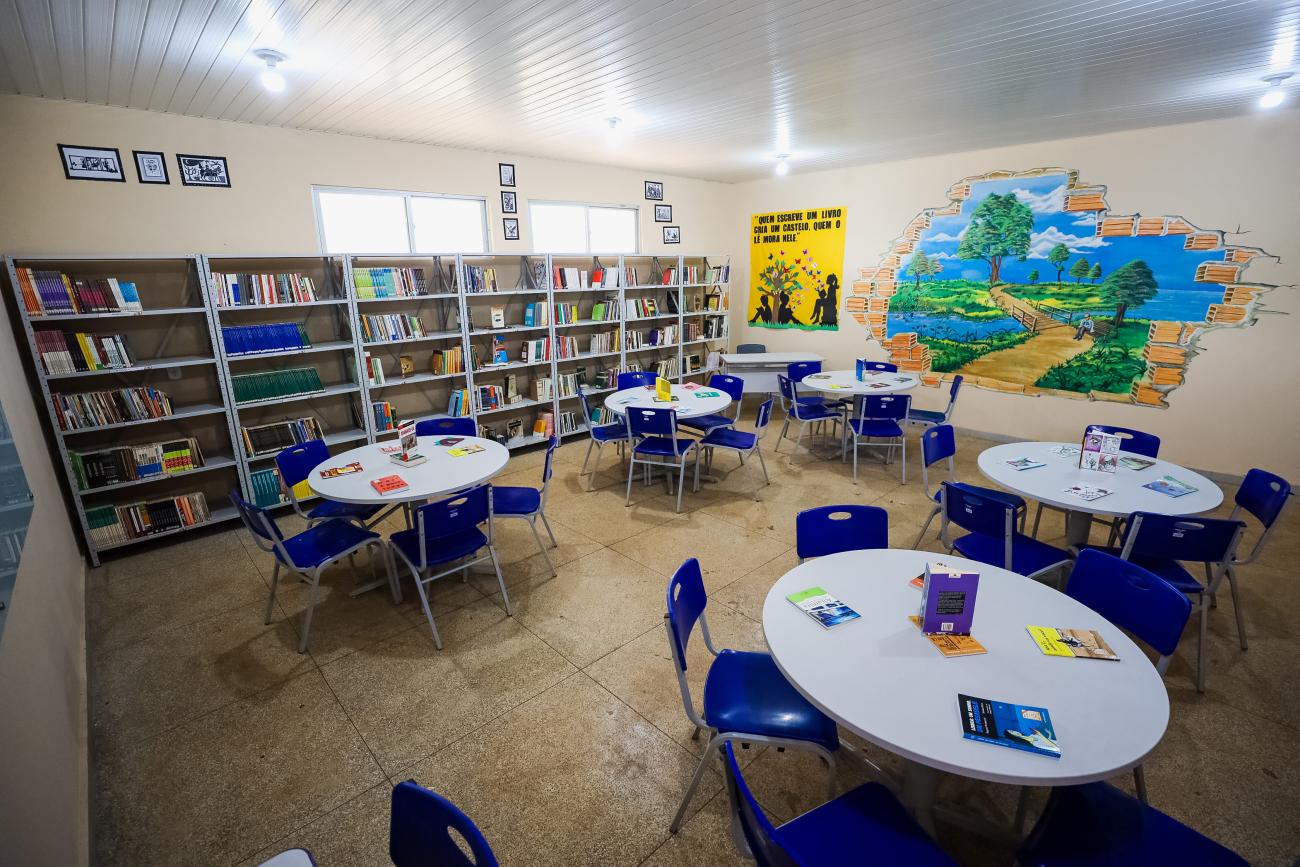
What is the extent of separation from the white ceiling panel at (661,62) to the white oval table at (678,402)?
92.6 inches

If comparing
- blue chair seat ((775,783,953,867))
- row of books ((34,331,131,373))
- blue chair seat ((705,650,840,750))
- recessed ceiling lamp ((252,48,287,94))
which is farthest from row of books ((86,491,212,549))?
blue chair seat ((775,783,953,867))

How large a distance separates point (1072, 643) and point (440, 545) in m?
2.90

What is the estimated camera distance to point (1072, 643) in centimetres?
178

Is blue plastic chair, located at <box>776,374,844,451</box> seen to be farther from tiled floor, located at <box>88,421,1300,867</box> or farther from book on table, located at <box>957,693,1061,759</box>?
book on table, located at <box>957,693,1061,759</box>

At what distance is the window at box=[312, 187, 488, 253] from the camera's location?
5.20 metres

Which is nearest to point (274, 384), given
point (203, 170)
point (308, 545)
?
point (203, 170)

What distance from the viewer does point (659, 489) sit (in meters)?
5.35

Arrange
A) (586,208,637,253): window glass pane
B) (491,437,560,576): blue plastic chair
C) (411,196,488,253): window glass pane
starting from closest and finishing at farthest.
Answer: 1. (491,437,560,576): blue plastic chair
2. (411,196,488,253): window glass pane
3. (586,208,637,253): window glass pane

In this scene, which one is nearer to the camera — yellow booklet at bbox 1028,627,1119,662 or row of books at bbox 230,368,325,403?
yellow booklet at bbox 1028,627,1119,662

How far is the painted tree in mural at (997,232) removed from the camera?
19.9 feet

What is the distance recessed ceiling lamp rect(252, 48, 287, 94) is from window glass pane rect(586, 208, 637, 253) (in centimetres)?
393

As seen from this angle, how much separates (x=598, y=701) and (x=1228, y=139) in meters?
6.82

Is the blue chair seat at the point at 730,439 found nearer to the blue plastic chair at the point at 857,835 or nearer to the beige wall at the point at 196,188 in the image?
the beige wall at the point at 196,188

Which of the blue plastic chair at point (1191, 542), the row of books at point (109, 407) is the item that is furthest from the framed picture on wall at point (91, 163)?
the blue plastic chair at point (1191, 542)
